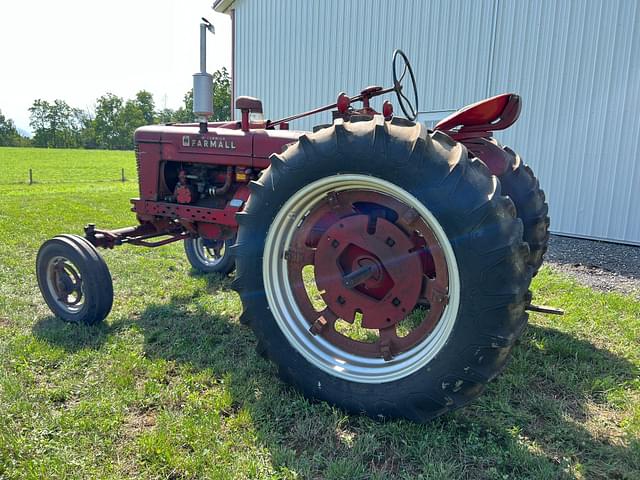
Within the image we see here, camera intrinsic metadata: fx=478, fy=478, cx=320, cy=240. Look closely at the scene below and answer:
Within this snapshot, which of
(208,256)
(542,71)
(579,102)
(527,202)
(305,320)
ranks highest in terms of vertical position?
(542,71)

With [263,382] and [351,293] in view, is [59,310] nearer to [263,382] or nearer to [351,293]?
[263,382]

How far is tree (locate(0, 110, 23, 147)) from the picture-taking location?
58.2 meters

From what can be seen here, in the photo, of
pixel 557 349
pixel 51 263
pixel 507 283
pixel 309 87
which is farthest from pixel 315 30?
pixel 507 283

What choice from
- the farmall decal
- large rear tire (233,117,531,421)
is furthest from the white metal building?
large rear tire (233,117,531,421)

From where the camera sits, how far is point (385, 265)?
2.22 m

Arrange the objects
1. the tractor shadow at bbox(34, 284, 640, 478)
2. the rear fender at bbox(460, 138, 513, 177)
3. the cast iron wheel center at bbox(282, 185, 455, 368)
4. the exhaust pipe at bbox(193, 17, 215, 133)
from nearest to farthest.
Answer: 1. the tractor shadow at bbox(34, 284, 640, 478)
2. the cast iron wheel center at bbox(282, 185, 455, 368)
3. the rear fender at bbox(460, 138, 513, 177)
4. the exhaust pipe at bbox(193, 17, 215, 133)

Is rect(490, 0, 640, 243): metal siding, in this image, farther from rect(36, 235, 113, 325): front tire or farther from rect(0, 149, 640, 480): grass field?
rect(36, 235, 113, 325): front tire

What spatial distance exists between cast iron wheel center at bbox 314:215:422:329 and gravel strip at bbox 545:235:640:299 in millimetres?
3283

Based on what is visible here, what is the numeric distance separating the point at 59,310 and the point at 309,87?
23.8 feet

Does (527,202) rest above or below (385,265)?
above

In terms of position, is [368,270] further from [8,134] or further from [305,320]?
[8,134]

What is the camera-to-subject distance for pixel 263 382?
2.55m

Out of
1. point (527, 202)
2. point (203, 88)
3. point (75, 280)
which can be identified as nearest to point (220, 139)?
point (203, 88)

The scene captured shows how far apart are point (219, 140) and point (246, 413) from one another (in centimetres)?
197
